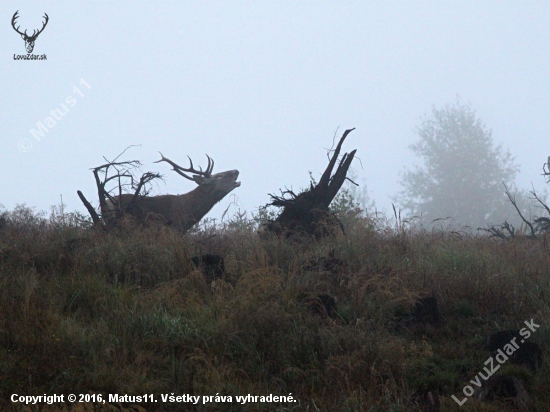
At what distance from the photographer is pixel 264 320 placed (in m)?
5.45

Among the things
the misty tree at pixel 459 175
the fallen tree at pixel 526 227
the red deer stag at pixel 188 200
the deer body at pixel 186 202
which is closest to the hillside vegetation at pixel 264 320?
the fallen tree at pixel 526 227

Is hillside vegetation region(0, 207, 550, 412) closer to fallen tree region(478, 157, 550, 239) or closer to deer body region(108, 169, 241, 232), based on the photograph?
fallen tree region(478, 157, 550, 239)

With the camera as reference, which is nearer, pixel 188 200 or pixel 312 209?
pixel 312 209

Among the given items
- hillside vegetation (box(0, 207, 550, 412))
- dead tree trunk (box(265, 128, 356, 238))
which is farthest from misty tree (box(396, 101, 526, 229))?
hillside vegetation (box(0, 207, 550, 412))

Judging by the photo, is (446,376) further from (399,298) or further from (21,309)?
(21,309)

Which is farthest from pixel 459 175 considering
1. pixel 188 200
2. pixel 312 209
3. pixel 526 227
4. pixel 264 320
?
pixel 264 320

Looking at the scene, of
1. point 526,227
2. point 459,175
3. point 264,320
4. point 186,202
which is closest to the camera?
point 264,320

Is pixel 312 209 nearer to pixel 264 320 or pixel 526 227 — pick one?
pixel 526 227

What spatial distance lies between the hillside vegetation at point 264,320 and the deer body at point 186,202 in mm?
3872

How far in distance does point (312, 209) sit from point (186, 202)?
4.78 m

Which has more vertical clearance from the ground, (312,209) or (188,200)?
(188,200)

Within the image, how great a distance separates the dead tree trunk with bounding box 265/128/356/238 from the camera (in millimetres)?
9148

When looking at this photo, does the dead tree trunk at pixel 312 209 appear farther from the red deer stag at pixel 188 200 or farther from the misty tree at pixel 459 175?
the misty tree at pixel 459 175

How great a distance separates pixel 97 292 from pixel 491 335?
380cm
